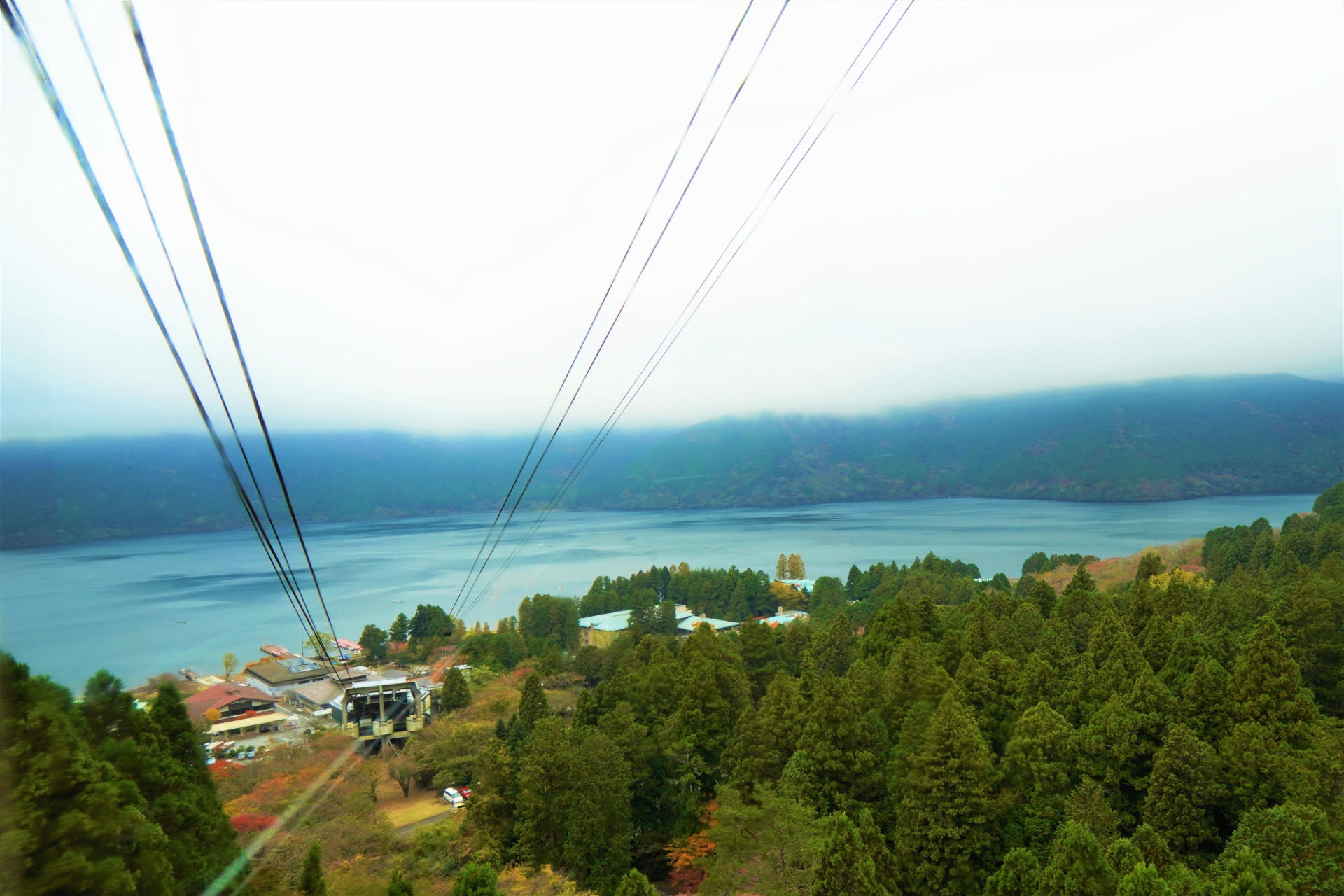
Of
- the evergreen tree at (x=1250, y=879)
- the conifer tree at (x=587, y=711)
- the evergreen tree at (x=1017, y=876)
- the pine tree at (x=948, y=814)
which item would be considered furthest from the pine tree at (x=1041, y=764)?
the conifer tree at (x=587, y=711)

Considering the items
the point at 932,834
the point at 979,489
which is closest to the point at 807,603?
the point at 932,834

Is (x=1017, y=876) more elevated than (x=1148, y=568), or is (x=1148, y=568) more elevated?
(x=1148, y=568)

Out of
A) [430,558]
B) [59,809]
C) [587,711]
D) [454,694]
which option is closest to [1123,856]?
[59,809]

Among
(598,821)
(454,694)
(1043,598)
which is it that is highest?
(1043,598)

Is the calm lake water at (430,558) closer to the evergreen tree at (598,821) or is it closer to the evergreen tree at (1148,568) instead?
the evergreen tree at (598,821)

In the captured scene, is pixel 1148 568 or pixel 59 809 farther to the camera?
pixel 1148 568

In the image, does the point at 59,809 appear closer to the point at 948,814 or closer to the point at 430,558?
the point at 948,814

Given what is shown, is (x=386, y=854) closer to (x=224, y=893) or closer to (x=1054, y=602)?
(x=224, y=893)
